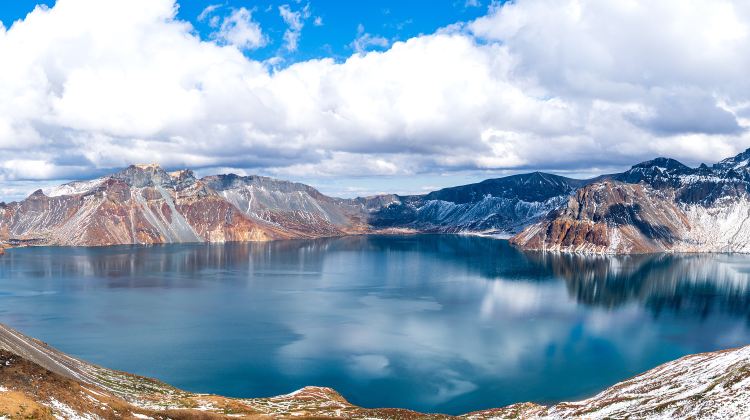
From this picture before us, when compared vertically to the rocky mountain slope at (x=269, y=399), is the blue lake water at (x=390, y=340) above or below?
below

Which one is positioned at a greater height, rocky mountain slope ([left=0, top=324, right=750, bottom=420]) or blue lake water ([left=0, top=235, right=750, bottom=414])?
rocky mountain slope ([left=0, top=324, right=750, bottom=420])

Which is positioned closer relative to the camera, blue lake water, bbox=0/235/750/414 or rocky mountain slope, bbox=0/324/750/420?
rocky mountain slope, bbox=0/324/750/420

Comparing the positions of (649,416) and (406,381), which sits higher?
(649,416)

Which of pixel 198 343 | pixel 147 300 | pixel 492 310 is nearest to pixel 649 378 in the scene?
pixel 492 310

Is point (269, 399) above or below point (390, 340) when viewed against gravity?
above

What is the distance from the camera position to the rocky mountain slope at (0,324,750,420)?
56.7 metres

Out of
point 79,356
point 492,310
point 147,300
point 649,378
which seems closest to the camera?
point 649,378

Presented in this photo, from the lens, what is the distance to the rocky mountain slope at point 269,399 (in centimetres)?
5666

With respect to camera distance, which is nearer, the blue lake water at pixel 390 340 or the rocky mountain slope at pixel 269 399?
the rocky mountain slope at pixel 269 399

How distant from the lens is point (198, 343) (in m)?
136

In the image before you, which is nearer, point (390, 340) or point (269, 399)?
point (269, 399)

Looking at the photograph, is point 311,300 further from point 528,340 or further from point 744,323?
point 744,323

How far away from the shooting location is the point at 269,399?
92.4m

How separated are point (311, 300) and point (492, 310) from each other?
2404 inches
